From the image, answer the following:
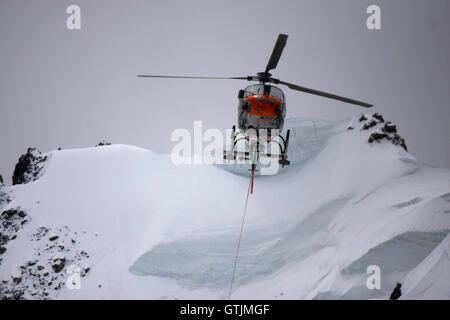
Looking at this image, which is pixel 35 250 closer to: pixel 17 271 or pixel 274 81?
pixel 17 271

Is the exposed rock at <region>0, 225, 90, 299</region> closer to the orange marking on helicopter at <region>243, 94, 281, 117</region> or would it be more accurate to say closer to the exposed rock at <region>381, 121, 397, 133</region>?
the orange marking on helicopter at <region>243, 94, 281, 117</region>

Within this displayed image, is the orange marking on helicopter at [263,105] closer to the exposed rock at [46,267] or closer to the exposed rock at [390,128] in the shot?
the exposed rock at [46,267]

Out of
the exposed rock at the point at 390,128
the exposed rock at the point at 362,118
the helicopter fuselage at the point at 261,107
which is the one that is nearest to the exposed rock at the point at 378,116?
the exposed rock at the point at 362,118

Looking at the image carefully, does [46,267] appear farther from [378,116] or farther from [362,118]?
[378,116]
